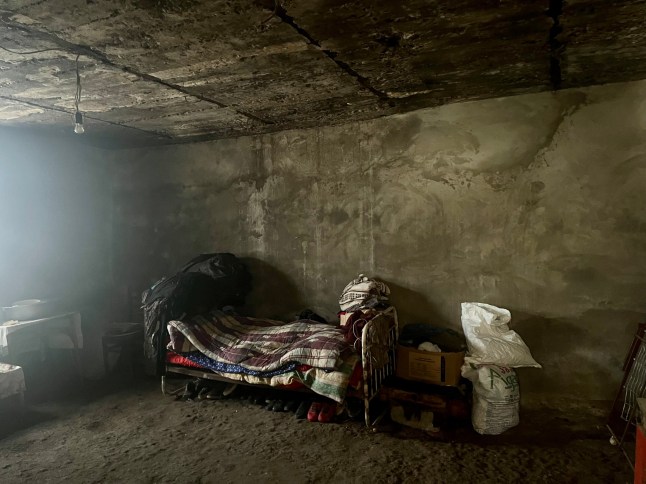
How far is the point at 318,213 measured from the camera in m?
4.46

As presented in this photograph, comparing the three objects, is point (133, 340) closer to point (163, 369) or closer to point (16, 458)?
point (163, 369)

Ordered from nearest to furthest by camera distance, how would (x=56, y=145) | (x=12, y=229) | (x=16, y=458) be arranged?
(x=16, y=458) < (x=12, y=229) < (x=56, y=145)

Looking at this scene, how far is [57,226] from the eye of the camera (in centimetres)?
506

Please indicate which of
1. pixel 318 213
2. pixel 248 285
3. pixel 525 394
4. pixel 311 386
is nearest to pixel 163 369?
pixel 248 285

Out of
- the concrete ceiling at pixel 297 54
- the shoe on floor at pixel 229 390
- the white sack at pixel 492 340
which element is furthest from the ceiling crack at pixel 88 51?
the white sack at pixel 492 340

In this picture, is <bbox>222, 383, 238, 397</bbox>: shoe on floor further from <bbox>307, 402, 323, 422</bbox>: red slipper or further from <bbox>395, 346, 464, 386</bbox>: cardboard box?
<bbox>395, 346, 464, 386</bbox>: cardboard box

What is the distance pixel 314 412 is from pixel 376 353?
2.51ft

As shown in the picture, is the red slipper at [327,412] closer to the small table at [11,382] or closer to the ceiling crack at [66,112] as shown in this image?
the small table at [11,382]

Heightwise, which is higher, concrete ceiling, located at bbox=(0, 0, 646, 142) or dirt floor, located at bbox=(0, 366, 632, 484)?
concrete ceiling, located at bbox=(0, 0, 646, 142)

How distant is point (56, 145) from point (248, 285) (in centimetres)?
286

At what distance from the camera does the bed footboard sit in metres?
3.26

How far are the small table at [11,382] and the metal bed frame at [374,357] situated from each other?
1.10 metres

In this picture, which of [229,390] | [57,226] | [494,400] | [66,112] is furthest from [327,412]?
[57,226]

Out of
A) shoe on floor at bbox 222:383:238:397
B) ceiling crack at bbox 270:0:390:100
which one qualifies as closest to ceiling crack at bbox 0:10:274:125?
ceiling crack at bbox 270:0:390:100
